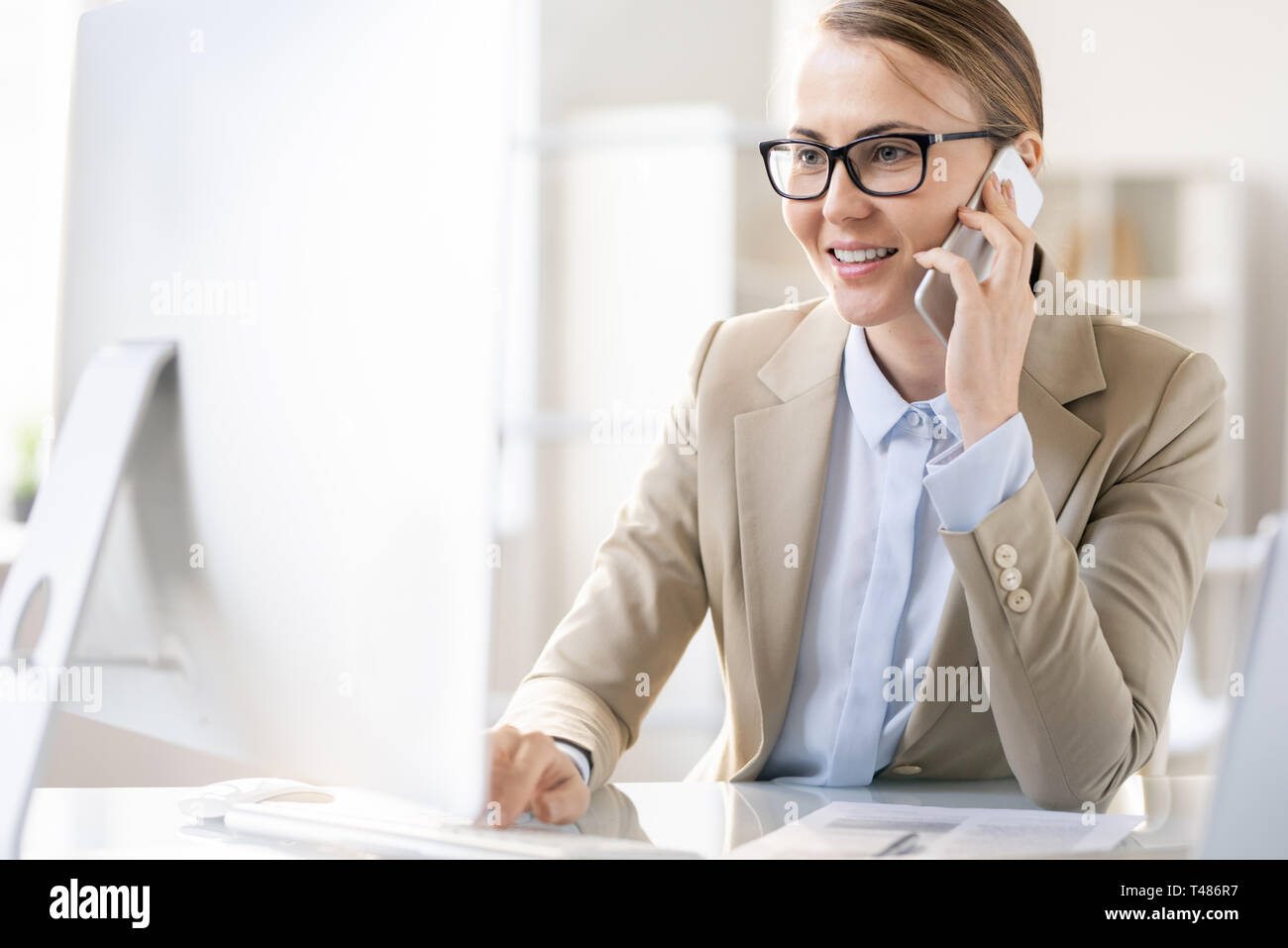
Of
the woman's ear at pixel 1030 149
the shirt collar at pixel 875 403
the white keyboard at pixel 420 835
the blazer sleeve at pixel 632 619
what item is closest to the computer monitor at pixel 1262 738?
the white keyboard at pixel 420 835

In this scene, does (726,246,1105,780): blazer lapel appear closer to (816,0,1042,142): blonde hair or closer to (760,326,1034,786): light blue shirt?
(760,326,1034,786): light blue shirt

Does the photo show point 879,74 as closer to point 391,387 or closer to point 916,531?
point 916,531

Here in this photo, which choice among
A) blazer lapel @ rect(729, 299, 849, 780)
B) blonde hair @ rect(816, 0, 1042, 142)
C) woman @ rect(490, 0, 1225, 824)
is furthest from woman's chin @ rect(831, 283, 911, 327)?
blonde hair @ rect(816, 0, 1042, 142)

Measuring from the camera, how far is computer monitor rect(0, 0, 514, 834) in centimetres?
63

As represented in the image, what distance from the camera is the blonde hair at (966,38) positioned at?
1229 millimetres

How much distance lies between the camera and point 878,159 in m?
1.24

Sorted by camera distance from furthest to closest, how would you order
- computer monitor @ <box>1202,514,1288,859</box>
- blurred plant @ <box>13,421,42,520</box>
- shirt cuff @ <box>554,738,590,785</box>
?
blurred plant @ <box>13,421,42,520</box> < shirt cuff @ <box>554,738,590,785</box> < computer monitor @ <box>1202,514,1288,859</box>

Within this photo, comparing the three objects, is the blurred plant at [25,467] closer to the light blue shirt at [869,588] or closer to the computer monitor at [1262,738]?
the light blue shirt at [869,588]

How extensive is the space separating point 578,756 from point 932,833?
323mm

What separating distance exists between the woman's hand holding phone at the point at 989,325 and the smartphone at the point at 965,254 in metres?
0.01

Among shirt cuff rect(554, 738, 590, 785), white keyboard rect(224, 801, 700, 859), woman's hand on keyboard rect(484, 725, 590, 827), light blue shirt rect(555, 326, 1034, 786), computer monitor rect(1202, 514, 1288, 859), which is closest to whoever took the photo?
computer monitor rect(1202, 514, 1288, 859)

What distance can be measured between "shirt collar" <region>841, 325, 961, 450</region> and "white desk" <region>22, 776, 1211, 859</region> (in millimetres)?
396

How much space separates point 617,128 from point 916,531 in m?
2.54
